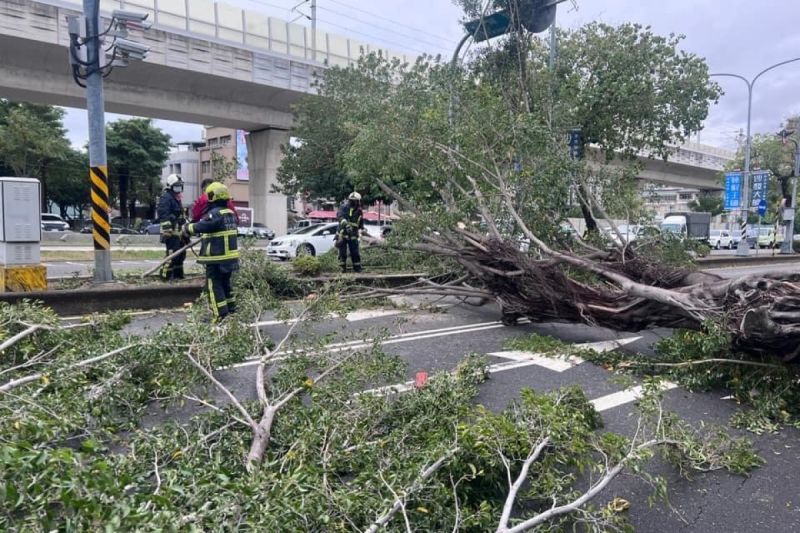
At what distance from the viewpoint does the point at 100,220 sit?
8125 mm

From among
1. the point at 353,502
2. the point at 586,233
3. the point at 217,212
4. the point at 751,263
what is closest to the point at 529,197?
the point at 586,233

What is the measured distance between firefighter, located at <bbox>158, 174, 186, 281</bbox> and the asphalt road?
1808 millimetres

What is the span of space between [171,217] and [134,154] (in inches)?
1390

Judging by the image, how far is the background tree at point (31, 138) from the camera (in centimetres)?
3045

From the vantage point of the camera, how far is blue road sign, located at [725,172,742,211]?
24328 millimetres

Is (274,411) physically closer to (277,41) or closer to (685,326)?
(685,326)

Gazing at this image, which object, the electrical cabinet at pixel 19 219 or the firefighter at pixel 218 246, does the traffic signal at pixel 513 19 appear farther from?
the electrical cabinet at pixel 19 219

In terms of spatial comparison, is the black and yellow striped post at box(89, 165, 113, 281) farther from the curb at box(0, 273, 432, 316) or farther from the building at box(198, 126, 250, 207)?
the building at box(198, 126, 250, 207)

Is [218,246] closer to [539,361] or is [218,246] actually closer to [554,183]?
[539,361]

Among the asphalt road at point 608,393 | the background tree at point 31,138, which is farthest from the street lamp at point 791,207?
the background tree at point 31,138

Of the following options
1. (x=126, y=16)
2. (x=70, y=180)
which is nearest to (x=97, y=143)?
(x=126, y=16)

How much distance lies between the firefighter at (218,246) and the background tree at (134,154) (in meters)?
37.6

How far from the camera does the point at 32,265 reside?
7.14m

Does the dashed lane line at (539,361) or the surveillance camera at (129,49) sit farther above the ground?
the surveillance camera at (129,49)
